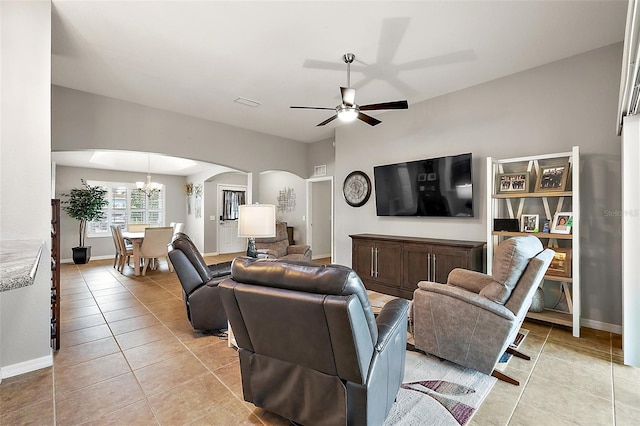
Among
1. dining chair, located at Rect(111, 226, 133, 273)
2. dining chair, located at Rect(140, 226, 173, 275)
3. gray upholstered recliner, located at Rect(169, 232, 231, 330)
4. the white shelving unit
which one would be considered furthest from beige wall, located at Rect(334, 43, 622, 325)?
dining chair, located at Rect(111, 226, 133, 273)

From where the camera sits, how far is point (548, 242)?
11.3ft

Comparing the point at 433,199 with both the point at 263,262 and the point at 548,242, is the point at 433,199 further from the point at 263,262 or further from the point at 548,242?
the point at 263,262

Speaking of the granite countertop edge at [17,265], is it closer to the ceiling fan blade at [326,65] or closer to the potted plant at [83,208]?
the ceiling fan blade at [326,65]

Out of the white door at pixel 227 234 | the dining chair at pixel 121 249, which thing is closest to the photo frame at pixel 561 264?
the dining chair at pixel 121 249

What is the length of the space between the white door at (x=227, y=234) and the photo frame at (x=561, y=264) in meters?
7.66

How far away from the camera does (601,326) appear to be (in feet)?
10.1

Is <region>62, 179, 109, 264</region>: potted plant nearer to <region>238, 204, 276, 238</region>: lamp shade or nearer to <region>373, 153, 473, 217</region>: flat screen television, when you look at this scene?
<region>238, 204, 276, 238</region>: lamp shade

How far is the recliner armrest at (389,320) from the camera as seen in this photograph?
1586 mm

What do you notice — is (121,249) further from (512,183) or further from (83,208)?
(512,183)

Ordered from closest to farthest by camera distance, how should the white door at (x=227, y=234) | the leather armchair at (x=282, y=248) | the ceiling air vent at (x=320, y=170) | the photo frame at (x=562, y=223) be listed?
the photo frame at (x=562, y=223) → the leather armchair at (x=282, y=248) → the ceiling air vent at (x=320, y=170) → the white door at (x=227, y=234)

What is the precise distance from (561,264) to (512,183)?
3.29ft

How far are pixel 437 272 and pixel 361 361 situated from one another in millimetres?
2785

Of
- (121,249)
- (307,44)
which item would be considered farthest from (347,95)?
(121,249)

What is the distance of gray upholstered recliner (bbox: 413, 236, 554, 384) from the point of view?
6.91 ft
